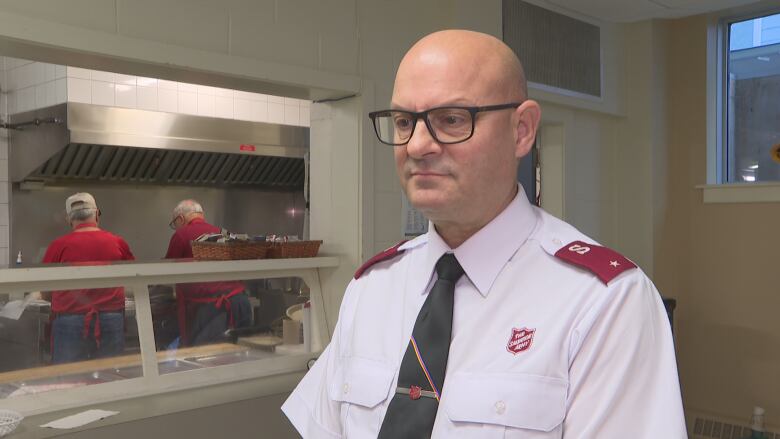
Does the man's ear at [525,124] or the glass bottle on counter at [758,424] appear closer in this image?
the man's ear at [525,124]

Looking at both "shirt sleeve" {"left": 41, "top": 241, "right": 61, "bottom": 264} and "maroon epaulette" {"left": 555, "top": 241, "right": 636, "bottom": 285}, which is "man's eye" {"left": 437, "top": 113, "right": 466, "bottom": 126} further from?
"shirt sleeve" {"left": 41, "top": 241, "right": 61, "bottom": 264}

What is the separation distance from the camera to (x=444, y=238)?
1.16 metres

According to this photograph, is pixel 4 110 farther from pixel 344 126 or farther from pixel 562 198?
pixel 562 198

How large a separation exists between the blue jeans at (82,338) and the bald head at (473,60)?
187 centimetres

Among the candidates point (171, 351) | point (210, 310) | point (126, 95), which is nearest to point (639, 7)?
point (210, 310)

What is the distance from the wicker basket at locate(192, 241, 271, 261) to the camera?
2.77m

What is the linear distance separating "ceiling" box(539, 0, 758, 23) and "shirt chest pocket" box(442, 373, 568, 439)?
3207 mm

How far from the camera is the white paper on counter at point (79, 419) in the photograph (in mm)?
2148

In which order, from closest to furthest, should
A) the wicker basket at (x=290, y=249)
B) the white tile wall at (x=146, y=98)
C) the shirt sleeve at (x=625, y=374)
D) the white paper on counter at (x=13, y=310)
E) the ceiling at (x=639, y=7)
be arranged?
the shirt sleeve at (x=625, y=374), the white paper on counter at (x=13, y=310), the wicker basket at (x=290, y=249), the ceiling at (x=639, y=7), the white tile wall at (x=146, y=98)

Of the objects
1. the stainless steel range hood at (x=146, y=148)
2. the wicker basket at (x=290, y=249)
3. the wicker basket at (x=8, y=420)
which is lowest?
the wicker basket at (x=8, y=420)

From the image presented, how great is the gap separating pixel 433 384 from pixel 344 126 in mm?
2159

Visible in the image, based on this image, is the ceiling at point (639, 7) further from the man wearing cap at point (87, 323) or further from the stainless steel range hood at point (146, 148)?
the man wearing cap at point (87, 323)

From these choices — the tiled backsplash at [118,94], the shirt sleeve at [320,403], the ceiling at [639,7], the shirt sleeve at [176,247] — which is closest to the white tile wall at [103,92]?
the tiled backsplash at [118,94]

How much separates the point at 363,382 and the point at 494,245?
289mm
